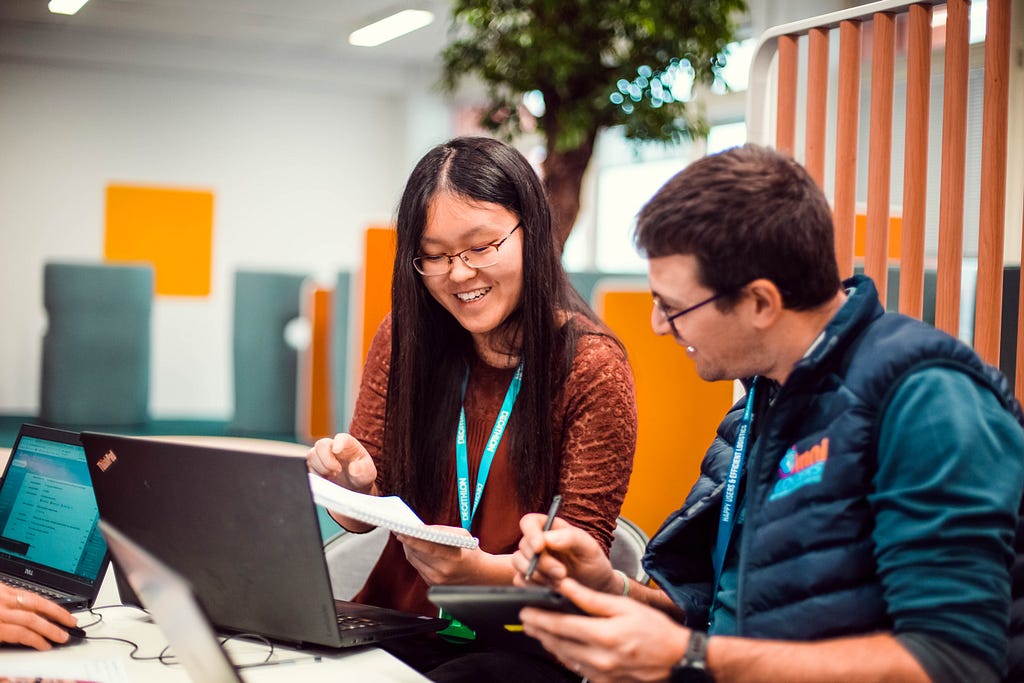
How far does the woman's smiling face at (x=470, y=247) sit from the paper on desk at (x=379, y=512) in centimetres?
46

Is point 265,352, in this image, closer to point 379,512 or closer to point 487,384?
point 487,384

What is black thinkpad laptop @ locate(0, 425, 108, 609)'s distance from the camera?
57.8 inches

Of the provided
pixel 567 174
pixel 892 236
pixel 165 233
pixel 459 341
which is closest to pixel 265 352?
pixel 165 233

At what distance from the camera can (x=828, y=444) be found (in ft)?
3.50

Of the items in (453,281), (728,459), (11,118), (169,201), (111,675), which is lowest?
(111,675)

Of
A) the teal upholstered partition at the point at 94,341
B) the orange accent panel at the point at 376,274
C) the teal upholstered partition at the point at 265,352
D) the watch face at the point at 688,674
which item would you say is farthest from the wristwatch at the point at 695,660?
the teal upholstered partition at the point at 94,341

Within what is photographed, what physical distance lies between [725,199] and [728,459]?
0.45m

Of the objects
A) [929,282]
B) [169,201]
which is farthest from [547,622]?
[169,201]

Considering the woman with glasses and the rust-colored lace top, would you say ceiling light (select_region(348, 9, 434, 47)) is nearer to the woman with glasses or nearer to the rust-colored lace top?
the woman with glasses

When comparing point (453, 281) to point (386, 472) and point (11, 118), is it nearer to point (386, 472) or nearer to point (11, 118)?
point (386, 472)

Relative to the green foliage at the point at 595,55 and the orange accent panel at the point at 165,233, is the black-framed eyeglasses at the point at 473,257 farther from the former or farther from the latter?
the orange accent panel at the point at 165,233

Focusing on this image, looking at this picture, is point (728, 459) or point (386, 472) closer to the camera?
point (728, 459)

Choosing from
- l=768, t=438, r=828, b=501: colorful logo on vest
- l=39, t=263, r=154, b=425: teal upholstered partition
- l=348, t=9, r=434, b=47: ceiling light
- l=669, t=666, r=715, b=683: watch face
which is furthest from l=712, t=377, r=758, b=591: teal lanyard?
l=348, t=9, r=434, b=47: ceiling light

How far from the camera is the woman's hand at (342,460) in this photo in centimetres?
159
